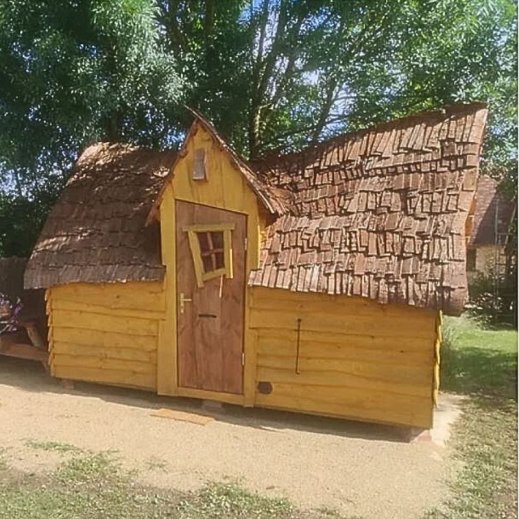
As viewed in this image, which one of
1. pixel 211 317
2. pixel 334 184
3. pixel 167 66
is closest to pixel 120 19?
pixel 167 66

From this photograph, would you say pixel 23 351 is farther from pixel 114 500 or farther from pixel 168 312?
pixel 114 500

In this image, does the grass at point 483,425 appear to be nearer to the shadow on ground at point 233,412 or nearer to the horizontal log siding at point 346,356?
the horizontal log siding at point 346,356

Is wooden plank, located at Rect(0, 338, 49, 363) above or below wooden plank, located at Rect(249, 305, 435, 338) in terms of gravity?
below

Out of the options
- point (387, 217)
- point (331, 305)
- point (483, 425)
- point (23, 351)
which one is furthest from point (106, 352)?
point (483, 425)

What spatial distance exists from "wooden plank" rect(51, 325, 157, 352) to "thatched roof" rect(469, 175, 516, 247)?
22.9 feet

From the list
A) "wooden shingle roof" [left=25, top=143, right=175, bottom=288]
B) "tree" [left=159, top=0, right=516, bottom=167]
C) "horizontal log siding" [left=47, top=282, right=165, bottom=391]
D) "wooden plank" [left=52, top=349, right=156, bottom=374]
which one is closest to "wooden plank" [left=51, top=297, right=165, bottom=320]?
"horizontal log siding" [left=47, top=282, right=165, bottom=391]

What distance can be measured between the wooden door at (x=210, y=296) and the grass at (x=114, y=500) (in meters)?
1.73

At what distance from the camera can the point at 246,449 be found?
4.85 m

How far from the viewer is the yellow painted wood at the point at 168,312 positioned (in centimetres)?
592

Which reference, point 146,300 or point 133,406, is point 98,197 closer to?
point 146,300

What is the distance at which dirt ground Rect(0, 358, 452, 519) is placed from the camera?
405cm

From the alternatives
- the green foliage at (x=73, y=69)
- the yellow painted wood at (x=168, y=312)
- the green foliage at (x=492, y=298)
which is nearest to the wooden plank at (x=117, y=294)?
the yellow painted wood at (x=168, y=312)

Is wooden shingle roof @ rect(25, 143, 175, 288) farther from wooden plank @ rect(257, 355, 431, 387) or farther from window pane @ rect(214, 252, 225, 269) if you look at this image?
wooden plank @ rect(257, 355, 431, 387)

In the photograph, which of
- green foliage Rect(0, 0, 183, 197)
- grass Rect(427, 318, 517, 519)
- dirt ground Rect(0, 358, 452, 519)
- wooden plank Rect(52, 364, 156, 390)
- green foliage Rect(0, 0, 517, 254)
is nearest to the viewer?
grass Rect(427, 318, 517, 519)
